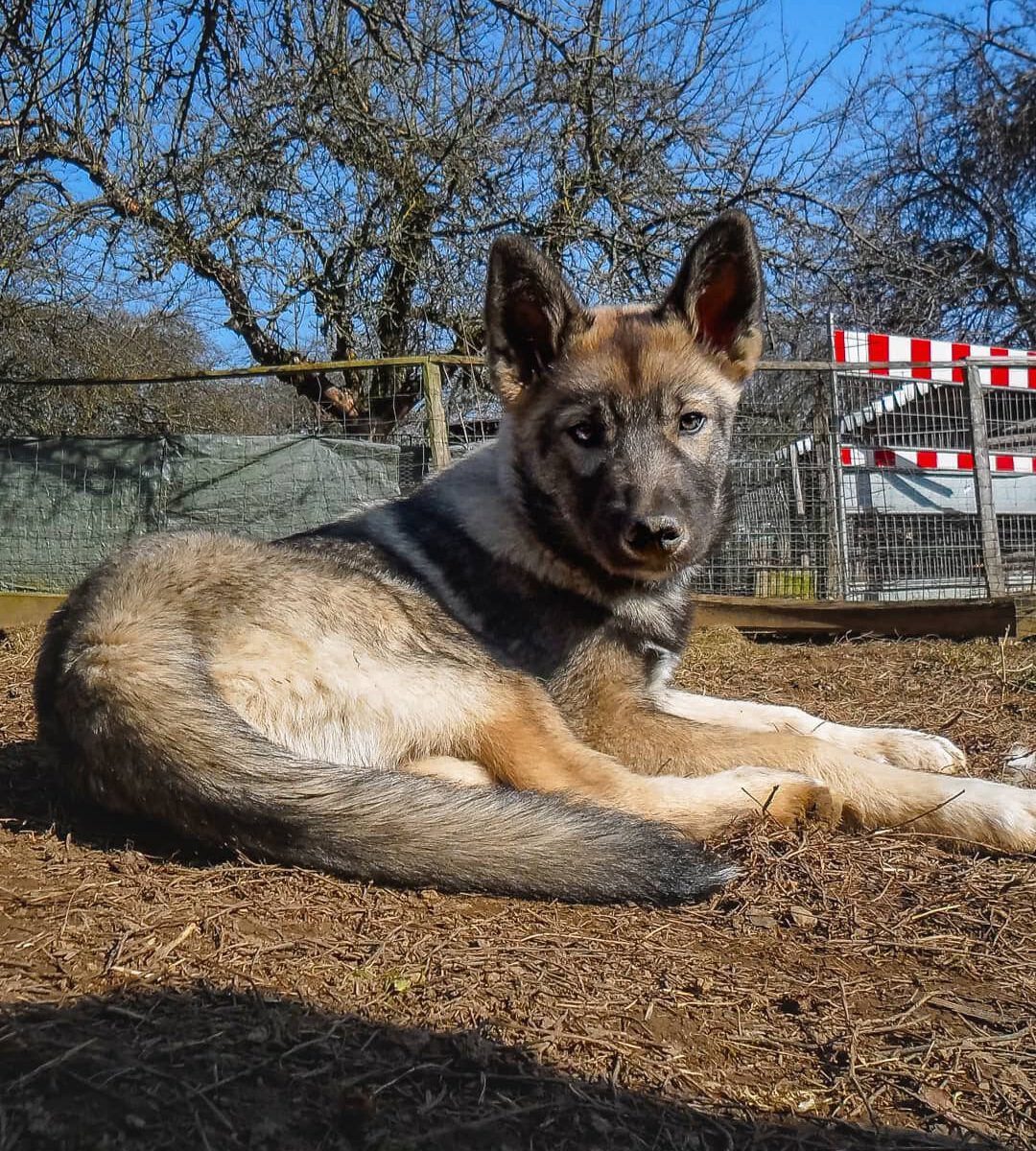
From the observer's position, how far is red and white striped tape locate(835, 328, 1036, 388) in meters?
8.58

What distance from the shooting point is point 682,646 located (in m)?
3.66

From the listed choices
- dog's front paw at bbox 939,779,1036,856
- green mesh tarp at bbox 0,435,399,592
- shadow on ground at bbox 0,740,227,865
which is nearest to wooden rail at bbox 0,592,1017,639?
green mesh tarp at bbox 0,435,399,592

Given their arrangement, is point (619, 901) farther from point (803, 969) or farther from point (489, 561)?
point (489, 561)

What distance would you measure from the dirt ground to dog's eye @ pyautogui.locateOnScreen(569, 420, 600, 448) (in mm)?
1580

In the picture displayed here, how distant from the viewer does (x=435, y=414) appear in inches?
302

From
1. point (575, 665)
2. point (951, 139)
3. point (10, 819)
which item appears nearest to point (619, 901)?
point (575, 665)

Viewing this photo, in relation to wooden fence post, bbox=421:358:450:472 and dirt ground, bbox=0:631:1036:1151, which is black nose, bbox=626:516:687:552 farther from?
wooden fence post, bbox=421:358:450:472

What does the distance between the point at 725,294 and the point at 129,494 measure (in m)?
6.91

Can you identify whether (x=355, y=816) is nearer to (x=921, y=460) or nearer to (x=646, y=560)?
(x=646, y=560)

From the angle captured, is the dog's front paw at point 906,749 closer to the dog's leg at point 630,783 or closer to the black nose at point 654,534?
the dog's leg at point 630,783

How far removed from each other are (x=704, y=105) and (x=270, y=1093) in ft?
40.1

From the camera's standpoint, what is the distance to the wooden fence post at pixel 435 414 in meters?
7.66

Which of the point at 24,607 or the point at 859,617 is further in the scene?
the point at 24,607

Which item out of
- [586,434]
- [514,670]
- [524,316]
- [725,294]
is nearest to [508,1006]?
[514,670]
